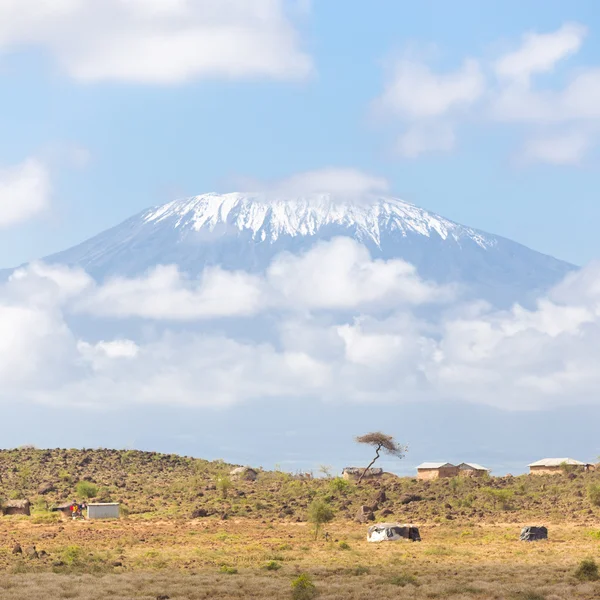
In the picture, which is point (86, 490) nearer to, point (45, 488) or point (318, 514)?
point (45, 488)

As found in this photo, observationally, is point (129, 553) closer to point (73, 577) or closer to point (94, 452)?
point (73, 577)

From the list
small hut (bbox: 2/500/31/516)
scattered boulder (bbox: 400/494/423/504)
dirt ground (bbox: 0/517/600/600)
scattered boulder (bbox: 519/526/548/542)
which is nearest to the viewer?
dirt ground (bbox: 0/517/600/600)

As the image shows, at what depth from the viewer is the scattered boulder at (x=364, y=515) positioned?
70500 millimetres

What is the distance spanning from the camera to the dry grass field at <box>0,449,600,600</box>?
40.8m

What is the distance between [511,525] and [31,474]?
48084mm

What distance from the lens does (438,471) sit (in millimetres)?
95875

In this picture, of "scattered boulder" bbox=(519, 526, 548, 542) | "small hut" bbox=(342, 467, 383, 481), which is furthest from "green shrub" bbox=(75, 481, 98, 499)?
"scattered boulder" bbox=(519, 526, 548, 542)

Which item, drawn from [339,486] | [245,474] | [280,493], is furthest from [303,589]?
[245,474]

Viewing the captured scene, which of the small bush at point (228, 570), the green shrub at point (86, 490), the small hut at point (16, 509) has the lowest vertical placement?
the small bush at point (228, 570)

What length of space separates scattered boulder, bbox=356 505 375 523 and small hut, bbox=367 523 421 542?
11662 millimetres

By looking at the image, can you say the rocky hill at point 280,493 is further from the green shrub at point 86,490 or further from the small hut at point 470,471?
the small hut at point 470,471

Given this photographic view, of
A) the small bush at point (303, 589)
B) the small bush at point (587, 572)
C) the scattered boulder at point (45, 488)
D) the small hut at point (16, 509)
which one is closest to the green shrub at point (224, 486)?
the scattered boulder at point (45, 488)

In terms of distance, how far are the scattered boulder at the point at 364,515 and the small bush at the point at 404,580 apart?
27.8m

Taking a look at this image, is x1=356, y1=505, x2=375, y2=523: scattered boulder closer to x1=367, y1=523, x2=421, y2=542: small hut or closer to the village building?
x1=367, y1=523, x2=421, y2=542: small hut
